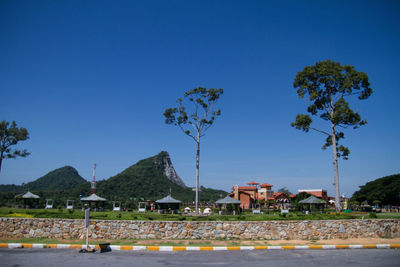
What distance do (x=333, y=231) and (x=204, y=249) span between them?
7.84 m

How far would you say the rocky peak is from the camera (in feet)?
348

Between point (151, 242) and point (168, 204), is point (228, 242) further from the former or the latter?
point (168, 204)

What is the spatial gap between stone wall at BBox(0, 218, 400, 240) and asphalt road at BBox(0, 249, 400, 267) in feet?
9.45

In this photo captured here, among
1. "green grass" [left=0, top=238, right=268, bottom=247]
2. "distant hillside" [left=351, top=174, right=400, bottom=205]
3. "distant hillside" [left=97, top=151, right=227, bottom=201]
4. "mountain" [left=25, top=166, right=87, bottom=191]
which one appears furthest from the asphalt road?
"mountain" [left=25, top=166, right=87, bottom=191]

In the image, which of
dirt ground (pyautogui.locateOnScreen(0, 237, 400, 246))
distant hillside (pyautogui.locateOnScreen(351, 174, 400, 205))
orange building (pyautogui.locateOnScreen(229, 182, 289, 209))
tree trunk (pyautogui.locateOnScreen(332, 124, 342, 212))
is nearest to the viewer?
dirt ground (pyautogui.locateOnScreen(0, 237, 400, 246))

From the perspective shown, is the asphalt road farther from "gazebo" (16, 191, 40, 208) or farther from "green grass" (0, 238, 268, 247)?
"gazebo" (16, 191, 40, 208)

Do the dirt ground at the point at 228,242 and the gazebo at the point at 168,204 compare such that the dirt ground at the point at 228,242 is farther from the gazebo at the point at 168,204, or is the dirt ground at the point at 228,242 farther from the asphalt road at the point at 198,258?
the gazebo at the point at 168,204

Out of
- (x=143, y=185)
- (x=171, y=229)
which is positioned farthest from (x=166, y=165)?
(x=171, y=229)

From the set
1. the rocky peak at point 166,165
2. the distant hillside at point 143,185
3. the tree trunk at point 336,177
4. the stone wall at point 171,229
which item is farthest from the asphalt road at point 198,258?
the rocky peak at point 166,165

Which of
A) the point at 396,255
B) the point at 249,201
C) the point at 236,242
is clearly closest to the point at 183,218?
the point at 236,242

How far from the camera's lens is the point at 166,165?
111188mm

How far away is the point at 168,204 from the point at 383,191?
164ft

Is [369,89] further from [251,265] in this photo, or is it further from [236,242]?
[251,265]

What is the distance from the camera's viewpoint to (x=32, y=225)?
1523cm
